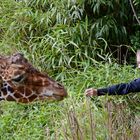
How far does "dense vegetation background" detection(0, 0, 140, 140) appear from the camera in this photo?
4.37 m

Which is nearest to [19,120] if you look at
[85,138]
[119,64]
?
[119,64]

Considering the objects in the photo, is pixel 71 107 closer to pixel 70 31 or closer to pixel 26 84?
pixel 26 84

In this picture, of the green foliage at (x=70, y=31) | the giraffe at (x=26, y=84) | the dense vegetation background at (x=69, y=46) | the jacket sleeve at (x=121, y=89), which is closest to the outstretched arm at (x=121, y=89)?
the jacket sleeve at (x=121, y=89)

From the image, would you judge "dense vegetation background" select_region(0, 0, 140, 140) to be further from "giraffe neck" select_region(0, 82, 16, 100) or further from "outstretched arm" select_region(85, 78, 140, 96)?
"giraffe neck" select_region(0, 82, 16, 100)

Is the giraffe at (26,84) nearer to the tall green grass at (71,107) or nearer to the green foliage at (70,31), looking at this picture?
the tall green grass at (71,107)

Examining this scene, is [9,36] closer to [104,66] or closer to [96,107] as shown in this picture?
[104,66]

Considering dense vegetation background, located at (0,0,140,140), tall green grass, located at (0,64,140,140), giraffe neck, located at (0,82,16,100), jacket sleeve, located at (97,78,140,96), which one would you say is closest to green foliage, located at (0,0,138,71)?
Result: dense vegetation background, located at (0,0,140,140)

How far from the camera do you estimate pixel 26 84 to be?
2834 mm

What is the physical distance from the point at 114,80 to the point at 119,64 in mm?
555

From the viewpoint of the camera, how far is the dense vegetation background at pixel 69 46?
4.37 meters

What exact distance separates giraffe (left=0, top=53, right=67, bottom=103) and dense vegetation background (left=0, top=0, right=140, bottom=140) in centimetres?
107

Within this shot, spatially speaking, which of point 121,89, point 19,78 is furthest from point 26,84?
point 121,89

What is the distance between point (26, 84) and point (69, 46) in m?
2.44

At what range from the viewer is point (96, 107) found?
13.7 ft
